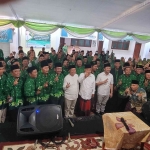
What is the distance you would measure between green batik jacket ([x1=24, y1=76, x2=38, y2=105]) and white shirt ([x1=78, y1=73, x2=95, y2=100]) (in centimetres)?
91

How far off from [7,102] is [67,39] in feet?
26.4

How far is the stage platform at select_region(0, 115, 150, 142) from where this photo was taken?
145 cm

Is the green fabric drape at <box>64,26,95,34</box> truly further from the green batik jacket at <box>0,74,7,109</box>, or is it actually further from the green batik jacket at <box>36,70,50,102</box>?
the green batik jacket at <box>0,74,7,109</box>

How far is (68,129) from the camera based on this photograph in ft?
5.40

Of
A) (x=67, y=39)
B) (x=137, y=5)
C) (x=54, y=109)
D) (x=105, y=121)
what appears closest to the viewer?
(x=105, y=121)

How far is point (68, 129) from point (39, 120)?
0.41 meters

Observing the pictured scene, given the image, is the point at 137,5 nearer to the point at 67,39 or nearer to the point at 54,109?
the point at 54,109

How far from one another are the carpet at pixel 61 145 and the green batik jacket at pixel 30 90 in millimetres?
974

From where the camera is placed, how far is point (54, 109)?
4.87ft

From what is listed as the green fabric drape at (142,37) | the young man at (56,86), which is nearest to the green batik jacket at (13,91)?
the young man at (56,86)

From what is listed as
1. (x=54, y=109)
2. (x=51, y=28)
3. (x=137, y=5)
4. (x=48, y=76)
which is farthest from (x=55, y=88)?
(x=51, y=28)

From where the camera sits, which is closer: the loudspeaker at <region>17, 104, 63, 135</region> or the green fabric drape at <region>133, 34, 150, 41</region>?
the loudspeaker at <region>17, 104, 63, 135</region>

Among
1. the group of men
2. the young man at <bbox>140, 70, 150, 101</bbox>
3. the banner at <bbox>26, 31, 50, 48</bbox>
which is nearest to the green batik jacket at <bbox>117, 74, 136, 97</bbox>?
the group of men

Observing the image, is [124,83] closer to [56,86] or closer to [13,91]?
[56,86]
